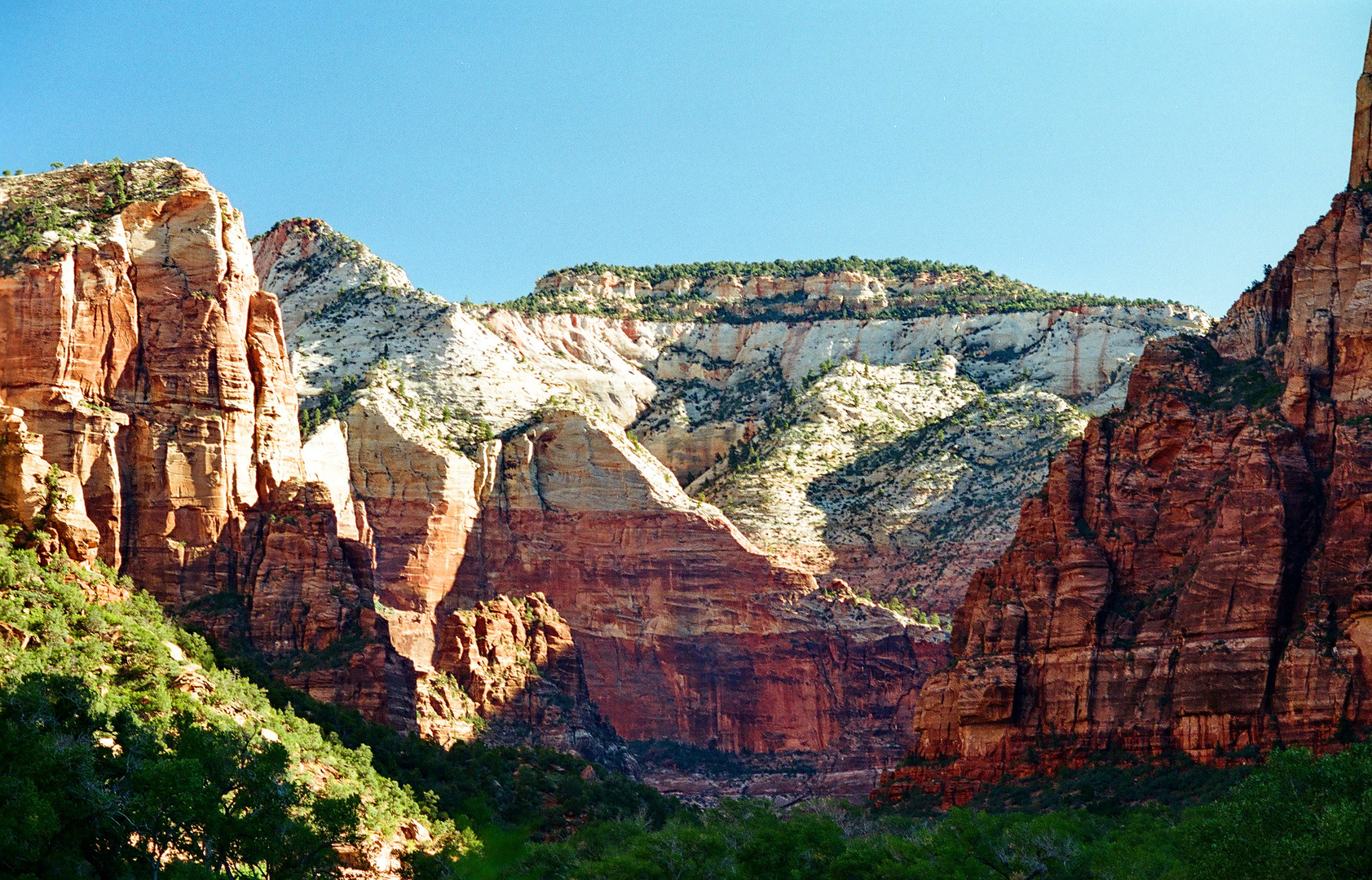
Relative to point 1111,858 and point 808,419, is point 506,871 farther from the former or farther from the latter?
point 808,419

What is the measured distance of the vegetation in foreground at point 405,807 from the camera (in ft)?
242

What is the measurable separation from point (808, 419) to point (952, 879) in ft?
350

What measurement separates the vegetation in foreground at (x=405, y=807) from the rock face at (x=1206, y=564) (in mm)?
3815

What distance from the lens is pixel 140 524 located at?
359 feet

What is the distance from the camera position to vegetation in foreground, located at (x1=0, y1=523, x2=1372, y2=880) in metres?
73.8

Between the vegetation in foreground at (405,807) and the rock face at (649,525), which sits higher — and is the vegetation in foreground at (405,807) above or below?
below

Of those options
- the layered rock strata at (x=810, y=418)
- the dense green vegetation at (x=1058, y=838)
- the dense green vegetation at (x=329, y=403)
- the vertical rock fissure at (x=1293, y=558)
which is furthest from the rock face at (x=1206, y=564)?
the dense green vegetation at (x=329, y=403)

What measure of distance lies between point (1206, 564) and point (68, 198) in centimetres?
5701

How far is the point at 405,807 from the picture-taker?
9631 cm

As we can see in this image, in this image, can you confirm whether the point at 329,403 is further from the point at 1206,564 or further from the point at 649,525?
the point at 1206,564

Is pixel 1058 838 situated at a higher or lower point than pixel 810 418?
lower

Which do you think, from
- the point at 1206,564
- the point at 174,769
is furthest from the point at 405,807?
the point at 1206,564

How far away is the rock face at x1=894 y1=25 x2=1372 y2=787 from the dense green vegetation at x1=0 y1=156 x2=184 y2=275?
156 feet

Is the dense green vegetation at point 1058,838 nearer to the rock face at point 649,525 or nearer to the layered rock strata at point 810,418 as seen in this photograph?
the rock face at point 649,525
